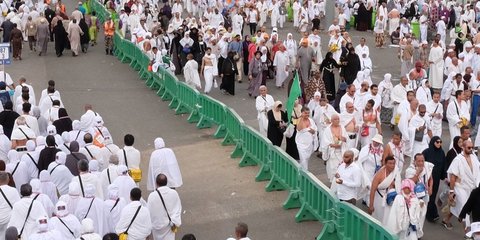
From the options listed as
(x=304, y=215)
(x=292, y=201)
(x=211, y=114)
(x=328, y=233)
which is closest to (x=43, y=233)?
(x=328, y=233)

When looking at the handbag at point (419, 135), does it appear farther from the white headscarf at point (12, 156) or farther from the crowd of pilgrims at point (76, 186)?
the white headscarf at point (12, 156)

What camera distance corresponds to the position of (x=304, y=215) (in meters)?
13.6

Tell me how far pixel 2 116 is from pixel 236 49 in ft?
31.1

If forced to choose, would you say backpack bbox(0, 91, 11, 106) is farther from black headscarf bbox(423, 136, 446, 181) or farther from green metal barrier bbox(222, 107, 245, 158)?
black headscarf bbox(423, 136, 446, 181)

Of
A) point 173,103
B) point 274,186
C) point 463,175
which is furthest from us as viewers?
point 173,103

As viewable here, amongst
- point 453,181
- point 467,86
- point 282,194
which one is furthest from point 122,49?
point 453,181

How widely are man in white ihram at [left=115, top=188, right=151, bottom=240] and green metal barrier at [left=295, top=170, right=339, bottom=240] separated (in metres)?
2.71

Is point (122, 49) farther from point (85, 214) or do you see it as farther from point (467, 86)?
point (85, 214)

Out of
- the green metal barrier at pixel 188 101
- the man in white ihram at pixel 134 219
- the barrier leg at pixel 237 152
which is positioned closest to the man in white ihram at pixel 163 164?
the man in white ihram at pixel 134 219

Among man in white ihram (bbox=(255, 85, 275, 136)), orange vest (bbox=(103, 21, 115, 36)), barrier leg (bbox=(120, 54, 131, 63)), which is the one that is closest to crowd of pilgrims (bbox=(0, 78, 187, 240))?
man in white ihram (bbox=(255, 85, 275, 136))

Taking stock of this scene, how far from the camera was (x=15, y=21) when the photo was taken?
99.7 feet

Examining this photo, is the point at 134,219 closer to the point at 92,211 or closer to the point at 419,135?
the point at 92,211

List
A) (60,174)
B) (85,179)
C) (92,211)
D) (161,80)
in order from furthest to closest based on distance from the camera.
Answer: (161,80) < (60,174) < (85,179) < (92,211)

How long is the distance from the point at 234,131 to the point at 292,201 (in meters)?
4.07
